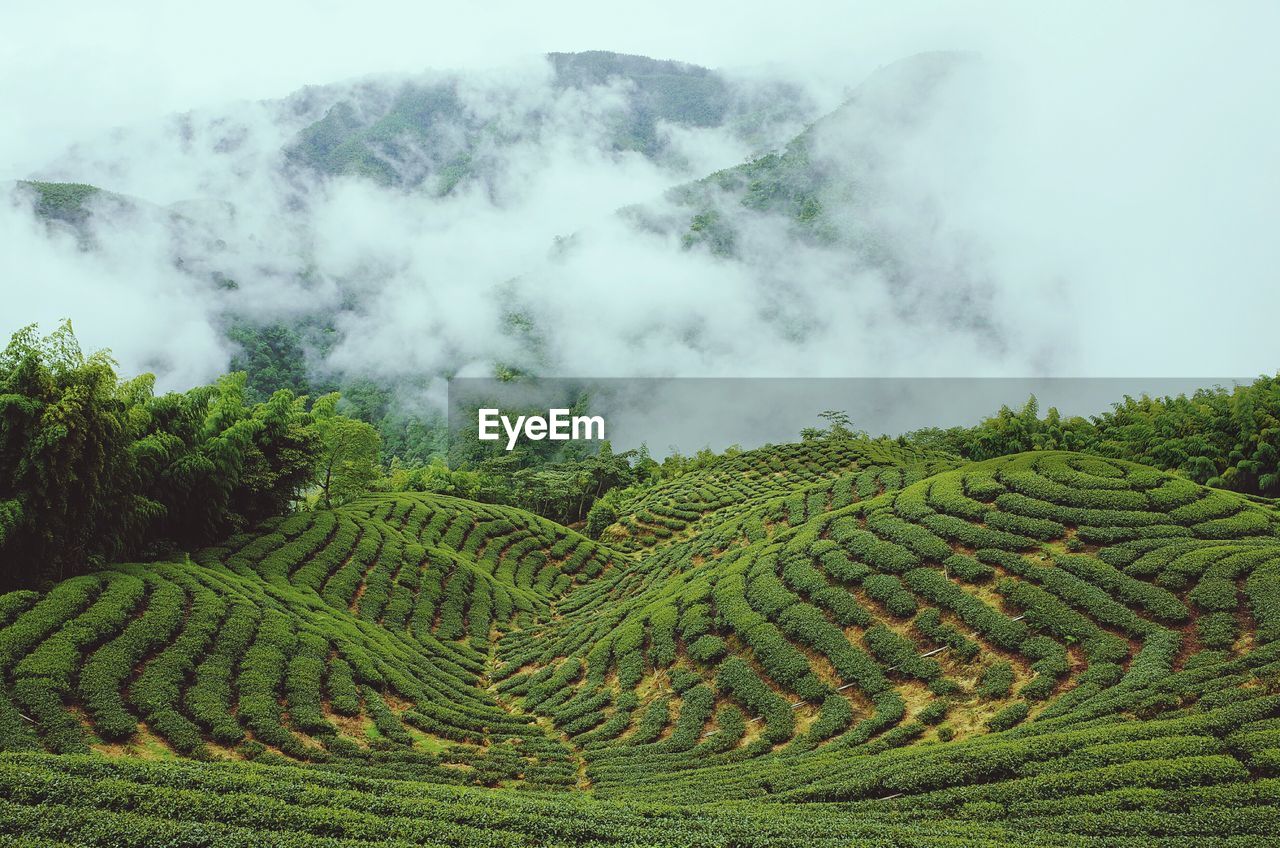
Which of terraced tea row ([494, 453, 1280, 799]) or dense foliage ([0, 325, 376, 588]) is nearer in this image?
terraced tea row ([494, 453, 1280, 799])

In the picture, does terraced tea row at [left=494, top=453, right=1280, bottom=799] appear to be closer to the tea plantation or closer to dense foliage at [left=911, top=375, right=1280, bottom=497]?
the tea plantation

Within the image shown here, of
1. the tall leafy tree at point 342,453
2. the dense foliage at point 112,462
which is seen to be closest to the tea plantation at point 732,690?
→ the dense foliage at point 112,462

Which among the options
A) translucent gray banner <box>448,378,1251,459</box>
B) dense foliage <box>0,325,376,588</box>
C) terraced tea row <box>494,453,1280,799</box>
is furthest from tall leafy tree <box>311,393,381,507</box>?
translucent gray banner <box>448,378,1251,459</box>

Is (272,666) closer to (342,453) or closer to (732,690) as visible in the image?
(732,690)

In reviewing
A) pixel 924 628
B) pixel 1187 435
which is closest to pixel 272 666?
pixel 924 628

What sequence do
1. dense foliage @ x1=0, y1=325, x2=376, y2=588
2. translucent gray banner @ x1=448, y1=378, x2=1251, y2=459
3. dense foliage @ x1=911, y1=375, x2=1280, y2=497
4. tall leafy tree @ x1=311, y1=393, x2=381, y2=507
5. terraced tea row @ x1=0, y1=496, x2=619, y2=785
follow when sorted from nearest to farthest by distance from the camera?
terraced tea row @ x1=0, y1=496, x2=619, y2=785, dense foliage @ x1=0, y1=325, x2=376, y2=588, dense foliage @ x1=911, y1=375, x2=1280, y2=497, tall leafy tree @ x1=311, y1=393, x2=381, y2=507, translucent gray banner @ x1=448, y1=378, x2=1251, y2=459

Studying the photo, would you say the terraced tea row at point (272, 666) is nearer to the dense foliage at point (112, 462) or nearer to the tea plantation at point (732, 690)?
the tea plantation at point (732, 690)

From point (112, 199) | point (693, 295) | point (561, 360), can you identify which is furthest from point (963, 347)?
point (112, 199)

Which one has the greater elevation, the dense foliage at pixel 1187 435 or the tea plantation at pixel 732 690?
the dense foliage at pixel 1187 435
